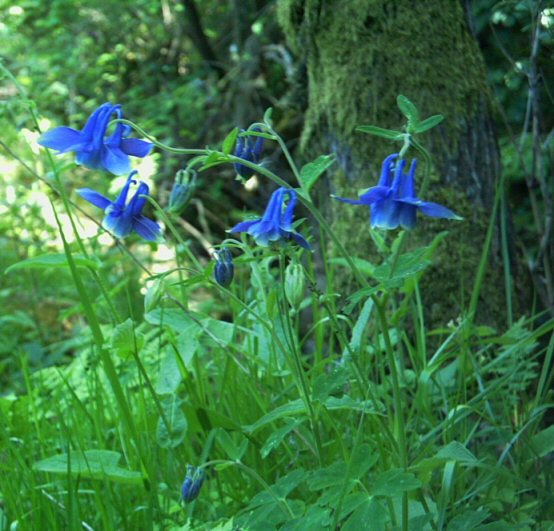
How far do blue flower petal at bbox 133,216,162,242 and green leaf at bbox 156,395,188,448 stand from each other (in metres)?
0.44

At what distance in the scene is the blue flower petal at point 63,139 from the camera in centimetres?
154

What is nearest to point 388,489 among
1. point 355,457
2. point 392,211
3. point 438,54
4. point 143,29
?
point 355,457

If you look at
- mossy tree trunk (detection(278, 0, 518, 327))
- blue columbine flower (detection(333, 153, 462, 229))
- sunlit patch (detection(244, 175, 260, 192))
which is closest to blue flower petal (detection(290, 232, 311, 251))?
blue columbine flower (detection(333, 153, 462, 229))

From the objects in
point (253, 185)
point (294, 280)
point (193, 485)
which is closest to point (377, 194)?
point (294, 280)

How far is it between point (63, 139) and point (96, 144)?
6 centimetres

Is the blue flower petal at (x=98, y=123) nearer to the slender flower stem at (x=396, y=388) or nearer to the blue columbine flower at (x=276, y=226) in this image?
the blue columbine flower at (x=276, y=226)

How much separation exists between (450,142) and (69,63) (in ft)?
16.1

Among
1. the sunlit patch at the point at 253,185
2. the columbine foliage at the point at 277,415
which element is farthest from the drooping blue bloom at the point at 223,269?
the sunlit patch at the point at 253,185

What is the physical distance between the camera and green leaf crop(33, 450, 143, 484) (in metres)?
1.74

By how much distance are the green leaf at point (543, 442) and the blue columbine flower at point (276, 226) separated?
0.86 metres

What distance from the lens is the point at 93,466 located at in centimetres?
180

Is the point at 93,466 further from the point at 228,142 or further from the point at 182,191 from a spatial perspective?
the point at 228,142

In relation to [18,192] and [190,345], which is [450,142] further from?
[18,192]

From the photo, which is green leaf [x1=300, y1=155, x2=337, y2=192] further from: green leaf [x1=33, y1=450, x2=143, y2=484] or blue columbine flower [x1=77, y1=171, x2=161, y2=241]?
green leaf [x1=33, y1=450, x2=143, y2=484]
